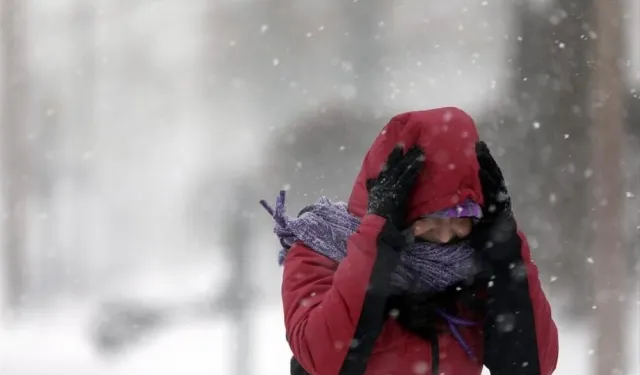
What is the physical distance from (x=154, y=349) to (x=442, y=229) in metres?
4.13

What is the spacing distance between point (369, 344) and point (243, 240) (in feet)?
14.0

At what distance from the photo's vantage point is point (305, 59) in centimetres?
575

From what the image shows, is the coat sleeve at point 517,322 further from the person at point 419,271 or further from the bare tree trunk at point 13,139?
the bare tree trunk at point 13,139

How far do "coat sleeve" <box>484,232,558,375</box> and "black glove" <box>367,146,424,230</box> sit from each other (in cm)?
21

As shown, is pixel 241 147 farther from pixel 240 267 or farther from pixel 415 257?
pixel 415 257

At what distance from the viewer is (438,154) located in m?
1.18

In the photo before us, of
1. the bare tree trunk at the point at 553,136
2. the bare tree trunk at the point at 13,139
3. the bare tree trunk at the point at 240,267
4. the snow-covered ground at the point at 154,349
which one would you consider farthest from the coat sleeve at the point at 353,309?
the bare tree trunk at the point at 13,139

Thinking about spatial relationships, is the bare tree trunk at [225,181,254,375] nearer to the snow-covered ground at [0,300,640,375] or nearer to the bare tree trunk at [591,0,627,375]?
the snow-covered ground at [0,300,640,375]

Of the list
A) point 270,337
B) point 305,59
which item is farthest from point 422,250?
point 305,59

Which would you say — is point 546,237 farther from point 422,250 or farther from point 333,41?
point 422,250

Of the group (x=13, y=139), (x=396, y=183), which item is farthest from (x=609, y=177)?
(x=13, y=139)

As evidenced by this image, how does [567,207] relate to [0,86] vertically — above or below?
below

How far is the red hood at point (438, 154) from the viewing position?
3.87 feet

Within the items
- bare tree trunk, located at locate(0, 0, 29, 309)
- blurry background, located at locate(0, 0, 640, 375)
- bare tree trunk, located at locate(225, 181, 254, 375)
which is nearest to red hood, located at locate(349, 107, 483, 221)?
blurry background, located at locate(0, 0, 640, 375)
